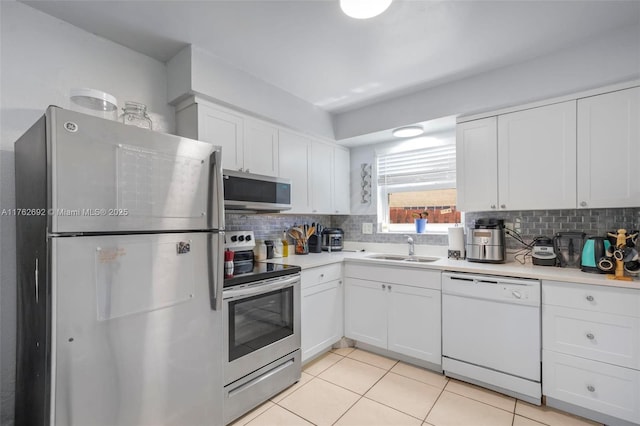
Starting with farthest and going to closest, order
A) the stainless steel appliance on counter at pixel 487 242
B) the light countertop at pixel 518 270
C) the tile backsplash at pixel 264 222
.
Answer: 1. the tile backsplash at pixel 264 222
2. the stainless steel appliance on counter at pixel 487 242
3. the light countertop at pixel 518 270

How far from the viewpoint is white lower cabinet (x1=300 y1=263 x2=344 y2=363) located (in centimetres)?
250

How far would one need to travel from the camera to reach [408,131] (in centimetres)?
305

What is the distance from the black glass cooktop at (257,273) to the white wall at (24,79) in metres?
1.17

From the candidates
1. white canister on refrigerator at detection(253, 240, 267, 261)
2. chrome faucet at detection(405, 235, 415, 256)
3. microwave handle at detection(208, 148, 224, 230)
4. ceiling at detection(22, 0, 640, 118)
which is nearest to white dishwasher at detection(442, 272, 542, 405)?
chrome faucet at detection(405, 235, 415, 256)

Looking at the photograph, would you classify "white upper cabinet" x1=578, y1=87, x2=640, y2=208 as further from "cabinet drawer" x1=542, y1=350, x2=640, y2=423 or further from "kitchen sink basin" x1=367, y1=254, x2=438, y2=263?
"kitchen sink basin" x1=367, y1=254, x2=438, y2=263

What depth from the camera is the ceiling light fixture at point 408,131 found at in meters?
3.00

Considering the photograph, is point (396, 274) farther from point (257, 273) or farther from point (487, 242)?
point (257, 273)

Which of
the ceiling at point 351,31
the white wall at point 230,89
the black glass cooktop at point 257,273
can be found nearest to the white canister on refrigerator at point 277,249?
the black glass cooktop at point 257,273

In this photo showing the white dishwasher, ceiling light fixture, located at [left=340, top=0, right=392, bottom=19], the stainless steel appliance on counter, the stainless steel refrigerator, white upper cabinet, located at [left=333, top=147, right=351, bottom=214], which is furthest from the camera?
white upper cabinet, located at [left=333, top=147, right=351, bottom=214]

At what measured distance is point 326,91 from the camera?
2857 mm

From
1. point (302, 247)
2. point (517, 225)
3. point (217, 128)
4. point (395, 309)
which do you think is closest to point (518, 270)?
point (517, 225)

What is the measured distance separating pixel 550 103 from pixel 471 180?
2.56 ft

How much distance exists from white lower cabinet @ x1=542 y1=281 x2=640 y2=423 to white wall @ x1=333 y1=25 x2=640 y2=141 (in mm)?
1440

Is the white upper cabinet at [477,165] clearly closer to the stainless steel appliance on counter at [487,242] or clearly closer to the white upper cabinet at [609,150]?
the stainless steel appliance on counter at [487,242]
